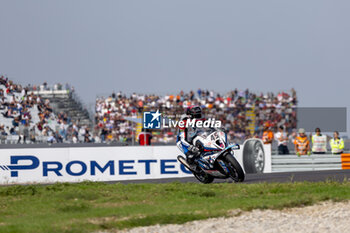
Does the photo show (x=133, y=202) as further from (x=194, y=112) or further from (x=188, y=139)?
(x=188, y=139)

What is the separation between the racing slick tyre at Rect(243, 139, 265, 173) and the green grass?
23.8ft

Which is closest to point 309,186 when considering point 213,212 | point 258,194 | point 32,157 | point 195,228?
point 258,194

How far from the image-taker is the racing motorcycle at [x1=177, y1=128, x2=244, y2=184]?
508 inches

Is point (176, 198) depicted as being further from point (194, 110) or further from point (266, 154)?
point (266, 154)

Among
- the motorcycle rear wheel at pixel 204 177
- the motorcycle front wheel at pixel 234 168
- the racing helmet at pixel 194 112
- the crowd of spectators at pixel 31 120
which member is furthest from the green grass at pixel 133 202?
the crowd of spectators at pixel 31 120

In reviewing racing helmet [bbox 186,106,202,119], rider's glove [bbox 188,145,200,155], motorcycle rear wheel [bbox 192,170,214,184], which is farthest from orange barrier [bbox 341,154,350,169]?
racing helmet [bbox 186,106,202,119]

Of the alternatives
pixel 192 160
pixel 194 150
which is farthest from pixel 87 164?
pixel 194 150

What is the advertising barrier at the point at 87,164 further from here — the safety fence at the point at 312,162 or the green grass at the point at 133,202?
the green grass at the point at 133,202

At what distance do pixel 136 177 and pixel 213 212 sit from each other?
9.87 meters

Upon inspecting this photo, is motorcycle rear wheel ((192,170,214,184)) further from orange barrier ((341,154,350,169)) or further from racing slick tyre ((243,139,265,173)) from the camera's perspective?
orange barrier ((341,154,350,169))

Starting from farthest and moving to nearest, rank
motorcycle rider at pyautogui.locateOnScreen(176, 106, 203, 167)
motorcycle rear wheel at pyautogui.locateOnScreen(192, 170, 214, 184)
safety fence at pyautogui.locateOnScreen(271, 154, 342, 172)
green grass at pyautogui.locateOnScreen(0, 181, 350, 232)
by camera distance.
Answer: safety fence at pyautogui.locateOnScreen(271, 154, 342, 172) < motorcycle rear wheel at pyautogui.locateOnScreen(192, 170, 214, 184) < motorcycle rider at pyautogui.locateOnScreen(176, 106, 203, 167) < green grass at pyautogui.locateOnScreen(0, 181, 350, 232)

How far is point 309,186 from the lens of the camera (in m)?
11.8

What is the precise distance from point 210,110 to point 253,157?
17532 millimetres

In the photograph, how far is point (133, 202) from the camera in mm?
10242
